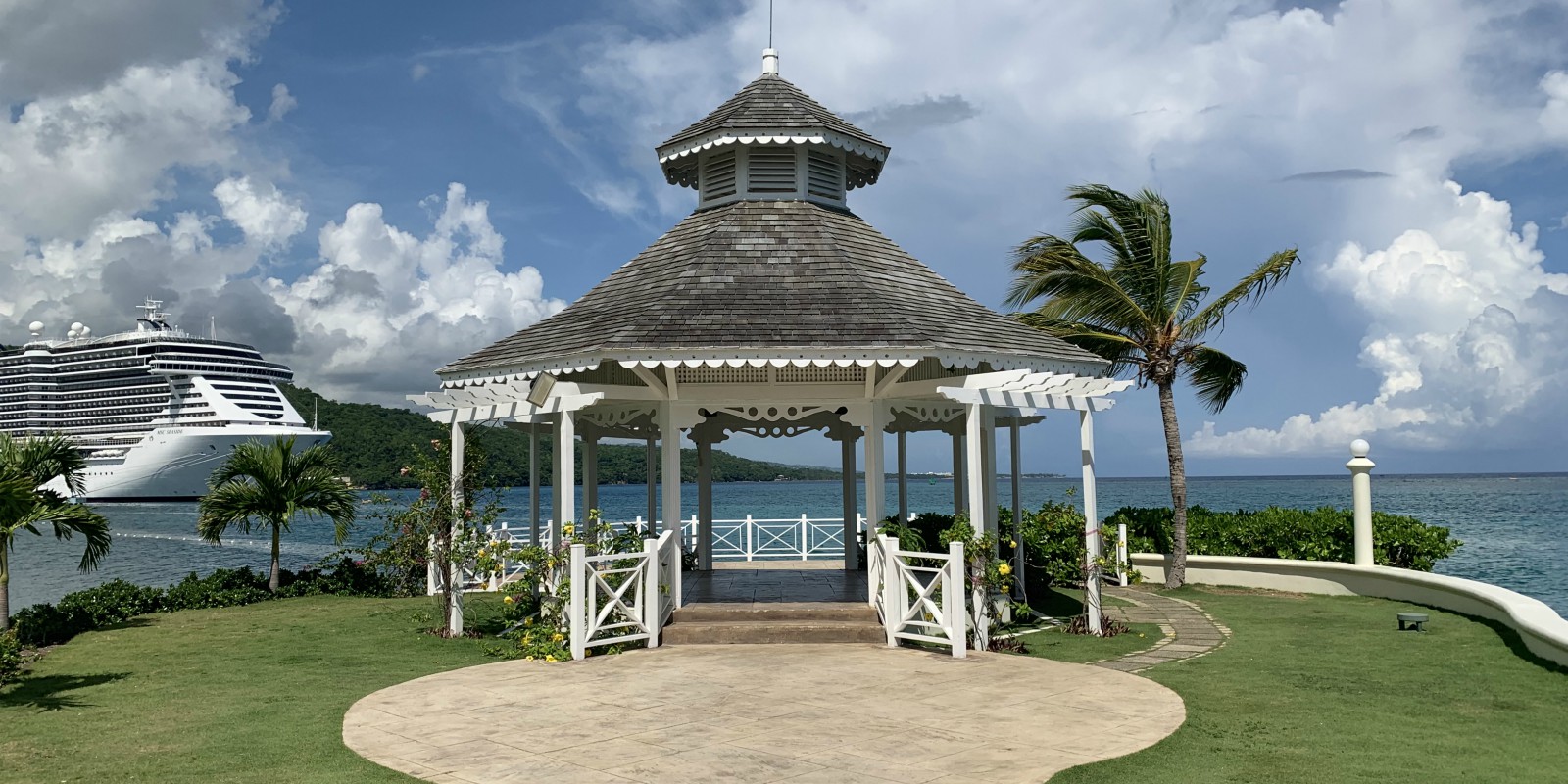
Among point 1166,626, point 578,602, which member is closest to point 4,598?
point 578,602

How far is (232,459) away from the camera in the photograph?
1521 cm

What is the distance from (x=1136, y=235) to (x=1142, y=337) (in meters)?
1.59

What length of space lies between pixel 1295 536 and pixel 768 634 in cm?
980

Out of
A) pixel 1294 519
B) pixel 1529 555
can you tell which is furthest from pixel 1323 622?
pixel 1529 555

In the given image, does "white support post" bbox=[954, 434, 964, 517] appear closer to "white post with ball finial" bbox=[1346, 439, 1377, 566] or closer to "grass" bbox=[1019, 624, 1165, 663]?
"grass" bbox=[1019, 624, 1165, 663]

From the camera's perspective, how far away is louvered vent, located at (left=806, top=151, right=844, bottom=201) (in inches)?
520

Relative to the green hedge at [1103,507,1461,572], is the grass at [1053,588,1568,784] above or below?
below

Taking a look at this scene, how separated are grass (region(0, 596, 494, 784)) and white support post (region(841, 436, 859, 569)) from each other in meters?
5.16

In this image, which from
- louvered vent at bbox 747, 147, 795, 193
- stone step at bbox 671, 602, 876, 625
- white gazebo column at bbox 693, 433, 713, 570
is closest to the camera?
stone step at bbox 671, 602, 876, 625

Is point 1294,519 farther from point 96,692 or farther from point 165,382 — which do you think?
point 165,382

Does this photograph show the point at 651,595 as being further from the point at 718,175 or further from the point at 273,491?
the point at 273,491

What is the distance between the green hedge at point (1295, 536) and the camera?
1512cm

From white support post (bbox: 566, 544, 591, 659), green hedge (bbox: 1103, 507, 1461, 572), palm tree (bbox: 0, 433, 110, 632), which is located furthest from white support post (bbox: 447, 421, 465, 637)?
green hedge (bbox: 1103, 507, 1461, 572)

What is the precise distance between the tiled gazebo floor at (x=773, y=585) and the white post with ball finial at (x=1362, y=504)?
22.8 ft
